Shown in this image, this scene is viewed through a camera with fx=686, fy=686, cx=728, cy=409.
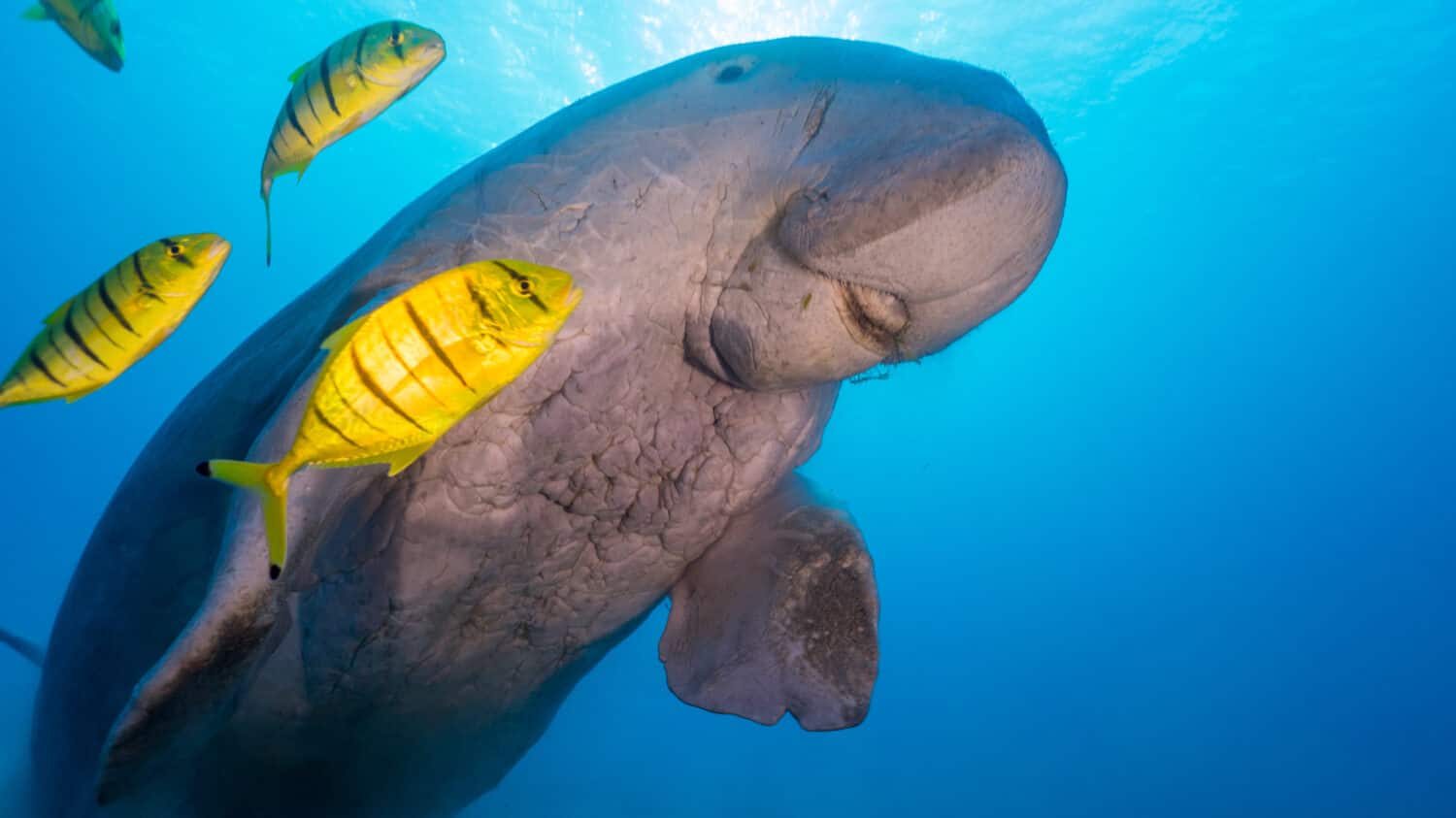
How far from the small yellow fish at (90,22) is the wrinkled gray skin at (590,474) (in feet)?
4.50

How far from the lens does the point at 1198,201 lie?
127 feet

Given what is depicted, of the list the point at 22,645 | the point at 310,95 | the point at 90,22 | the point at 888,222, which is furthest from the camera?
the point at 22,645

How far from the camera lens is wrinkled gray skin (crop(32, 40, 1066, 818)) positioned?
64.2 inches

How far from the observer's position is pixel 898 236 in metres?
1.51

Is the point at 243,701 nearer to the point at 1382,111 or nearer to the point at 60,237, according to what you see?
the point at 1382,111

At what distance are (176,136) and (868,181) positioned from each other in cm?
7014

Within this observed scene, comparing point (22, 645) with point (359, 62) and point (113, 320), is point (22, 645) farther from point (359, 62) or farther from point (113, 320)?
point (359, 62)

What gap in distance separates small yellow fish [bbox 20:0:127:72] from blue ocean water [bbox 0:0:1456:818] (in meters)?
1.99

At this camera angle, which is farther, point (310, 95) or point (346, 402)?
point (310, 95)

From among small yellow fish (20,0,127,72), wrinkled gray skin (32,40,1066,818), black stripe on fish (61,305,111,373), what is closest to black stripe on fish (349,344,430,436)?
wrinkled gray skin (32,40,1066,818)

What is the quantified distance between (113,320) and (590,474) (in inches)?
51.1

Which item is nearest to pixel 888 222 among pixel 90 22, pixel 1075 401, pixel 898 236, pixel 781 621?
pixel 898 236

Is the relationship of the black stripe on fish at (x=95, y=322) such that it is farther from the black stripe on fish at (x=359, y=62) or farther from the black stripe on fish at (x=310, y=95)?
the black stripe on fish at (x=359, y=62)

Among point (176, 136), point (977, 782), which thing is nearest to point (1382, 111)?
point (977, 782)
